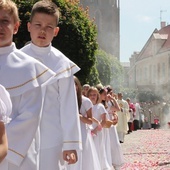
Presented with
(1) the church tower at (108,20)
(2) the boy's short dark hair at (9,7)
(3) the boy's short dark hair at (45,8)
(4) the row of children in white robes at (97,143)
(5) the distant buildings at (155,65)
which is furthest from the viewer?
(1) the church tower at (108,20)

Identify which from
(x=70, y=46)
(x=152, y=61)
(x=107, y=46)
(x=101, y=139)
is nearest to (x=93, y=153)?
(x=101, y=139)

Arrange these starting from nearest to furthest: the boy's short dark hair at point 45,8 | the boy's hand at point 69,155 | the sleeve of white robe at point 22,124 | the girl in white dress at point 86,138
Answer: the sleeve of white robe at point 22,124 → the boy's hand at point 69,155 → the boy's short dark hair at point 45,8 → the girl in white dress at point 86,138

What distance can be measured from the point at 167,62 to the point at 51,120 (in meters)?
78.1

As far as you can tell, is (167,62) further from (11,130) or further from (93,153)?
(11,130)

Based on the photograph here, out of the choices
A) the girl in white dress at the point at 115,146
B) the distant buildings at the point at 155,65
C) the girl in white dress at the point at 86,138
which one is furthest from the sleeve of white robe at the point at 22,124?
the distant buildings at the point at 155,65

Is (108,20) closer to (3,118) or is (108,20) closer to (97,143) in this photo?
(97,143)

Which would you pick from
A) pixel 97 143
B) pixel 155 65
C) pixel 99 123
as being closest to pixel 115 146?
pixel 97 143

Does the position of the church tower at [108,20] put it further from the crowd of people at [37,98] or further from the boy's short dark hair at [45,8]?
the boy's short dark hair at [45,8]

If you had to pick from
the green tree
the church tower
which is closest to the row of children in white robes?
the green tree

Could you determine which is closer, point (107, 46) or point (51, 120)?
point (51, 120)

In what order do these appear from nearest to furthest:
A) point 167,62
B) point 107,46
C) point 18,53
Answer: point 18,53 → point 167,62 → point 107,46

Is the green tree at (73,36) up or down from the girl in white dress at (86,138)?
up

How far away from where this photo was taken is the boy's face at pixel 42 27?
16.3 ft

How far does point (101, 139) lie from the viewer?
35.4ft
